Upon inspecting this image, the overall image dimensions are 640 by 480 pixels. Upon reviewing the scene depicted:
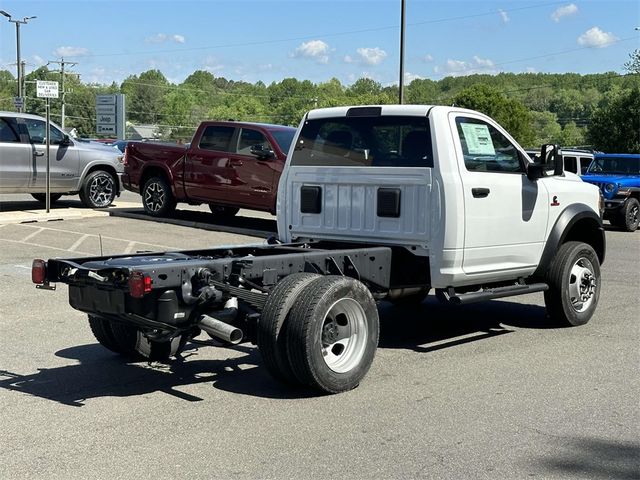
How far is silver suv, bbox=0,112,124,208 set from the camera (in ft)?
57.4

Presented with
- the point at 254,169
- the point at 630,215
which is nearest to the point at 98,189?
the point at 254,169

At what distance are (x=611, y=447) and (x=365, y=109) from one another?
13.1ft

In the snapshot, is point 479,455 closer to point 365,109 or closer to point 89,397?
point 89,397

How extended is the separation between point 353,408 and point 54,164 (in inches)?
554

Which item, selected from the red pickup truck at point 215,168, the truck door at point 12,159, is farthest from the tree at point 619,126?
the truck door at point 12,159

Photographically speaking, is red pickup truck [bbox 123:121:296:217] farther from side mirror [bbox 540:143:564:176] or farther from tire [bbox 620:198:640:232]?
tire [bbox 620:198:640:232]

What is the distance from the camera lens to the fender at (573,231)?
8.29 meters

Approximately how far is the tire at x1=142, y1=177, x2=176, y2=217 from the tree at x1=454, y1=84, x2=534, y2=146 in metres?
55.8

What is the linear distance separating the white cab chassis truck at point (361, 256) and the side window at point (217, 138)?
8083mm

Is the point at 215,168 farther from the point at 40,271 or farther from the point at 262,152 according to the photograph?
the point at 40,271

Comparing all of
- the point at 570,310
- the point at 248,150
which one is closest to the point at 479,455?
the point at 570,310

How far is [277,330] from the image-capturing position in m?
5.76

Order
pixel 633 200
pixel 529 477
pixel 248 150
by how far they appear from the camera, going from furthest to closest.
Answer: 1. pixel 633 200
2. pixel 248 150
3. pixel 529 477

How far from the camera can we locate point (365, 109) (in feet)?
25.8
